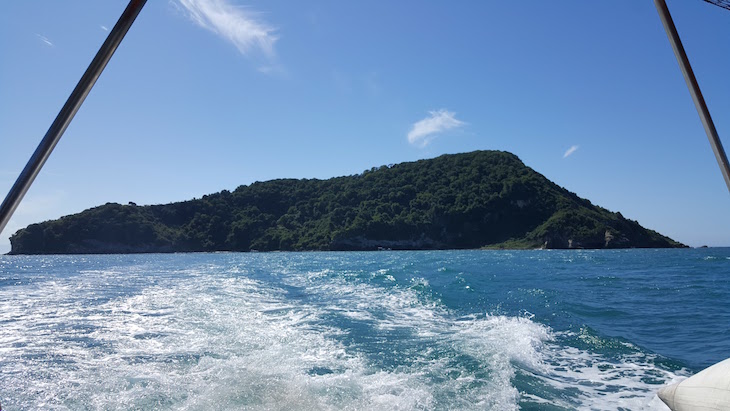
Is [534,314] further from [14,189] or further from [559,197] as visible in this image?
[559,197]

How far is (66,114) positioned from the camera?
165cm

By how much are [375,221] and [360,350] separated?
105556 millimetres

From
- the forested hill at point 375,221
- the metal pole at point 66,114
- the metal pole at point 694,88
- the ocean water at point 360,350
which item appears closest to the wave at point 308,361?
the ocean water at point 360,350

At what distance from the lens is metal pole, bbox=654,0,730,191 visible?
193cm

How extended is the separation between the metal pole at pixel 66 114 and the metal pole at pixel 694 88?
2.18m

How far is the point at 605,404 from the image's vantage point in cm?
662

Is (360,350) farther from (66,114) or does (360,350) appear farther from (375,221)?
(375,221)

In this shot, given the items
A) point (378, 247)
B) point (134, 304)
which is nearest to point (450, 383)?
point (134, 304)

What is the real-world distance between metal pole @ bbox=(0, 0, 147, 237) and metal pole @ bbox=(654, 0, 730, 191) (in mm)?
2181

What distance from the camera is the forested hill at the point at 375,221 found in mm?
111375

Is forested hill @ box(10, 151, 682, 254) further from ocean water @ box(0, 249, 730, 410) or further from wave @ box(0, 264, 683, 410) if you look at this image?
wave @ box(0, 264, 683, 410)

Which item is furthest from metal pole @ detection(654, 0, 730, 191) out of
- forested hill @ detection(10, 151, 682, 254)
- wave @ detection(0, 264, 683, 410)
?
forested hill @ detection(10, 151, 682, 254)

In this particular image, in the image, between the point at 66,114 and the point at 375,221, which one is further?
the point at 375,221

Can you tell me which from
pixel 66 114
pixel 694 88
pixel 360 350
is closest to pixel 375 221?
pixel 360 350
